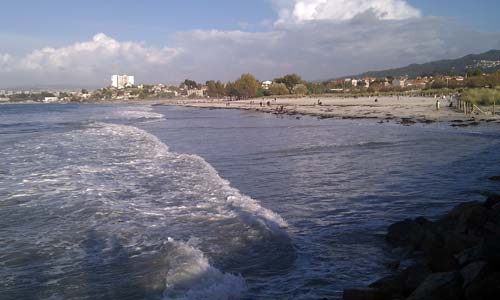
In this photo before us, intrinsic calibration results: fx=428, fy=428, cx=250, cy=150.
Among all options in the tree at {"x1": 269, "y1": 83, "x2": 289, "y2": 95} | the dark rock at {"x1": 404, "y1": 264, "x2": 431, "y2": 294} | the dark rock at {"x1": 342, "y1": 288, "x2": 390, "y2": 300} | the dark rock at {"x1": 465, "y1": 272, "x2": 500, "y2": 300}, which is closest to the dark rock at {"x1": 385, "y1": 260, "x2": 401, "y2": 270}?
the dark rock at {"x1": 404, "y1": 264, "x2": 431, "y2": 294}

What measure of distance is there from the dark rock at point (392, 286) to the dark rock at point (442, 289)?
26.1 inches

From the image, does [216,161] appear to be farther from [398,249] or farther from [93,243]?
[398,249]

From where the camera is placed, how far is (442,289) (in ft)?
13.7

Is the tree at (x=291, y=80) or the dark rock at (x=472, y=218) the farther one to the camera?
the tree at (x=291, y=80)

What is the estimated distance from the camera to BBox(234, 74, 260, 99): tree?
15388cm

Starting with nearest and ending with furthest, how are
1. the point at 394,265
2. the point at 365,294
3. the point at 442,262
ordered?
the point at 365,294
the point at 442,262
the point at 394,265

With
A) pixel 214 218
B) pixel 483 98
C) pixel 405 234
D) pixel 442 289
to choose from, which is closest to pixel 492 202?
pixel 405 234

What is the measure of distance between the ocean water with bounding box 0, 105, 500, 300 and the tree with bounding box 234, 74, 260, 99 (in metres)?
136

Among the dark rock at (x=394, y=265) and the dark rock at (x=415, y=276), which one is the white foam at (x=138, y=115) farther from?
the dark rock at (x=415, y=276)

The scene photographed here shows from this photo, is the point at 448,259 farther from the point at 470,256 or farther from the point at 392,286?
the point at 392,286

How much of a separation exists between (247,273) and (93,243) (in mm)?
3349

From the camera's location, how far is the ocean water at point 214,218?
6.29 m

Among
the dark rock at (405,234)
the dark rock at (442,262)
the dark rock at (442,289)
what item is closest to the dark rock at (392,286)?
the dark rock at (442,262)

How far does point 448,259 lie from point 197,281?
345 centimetres
